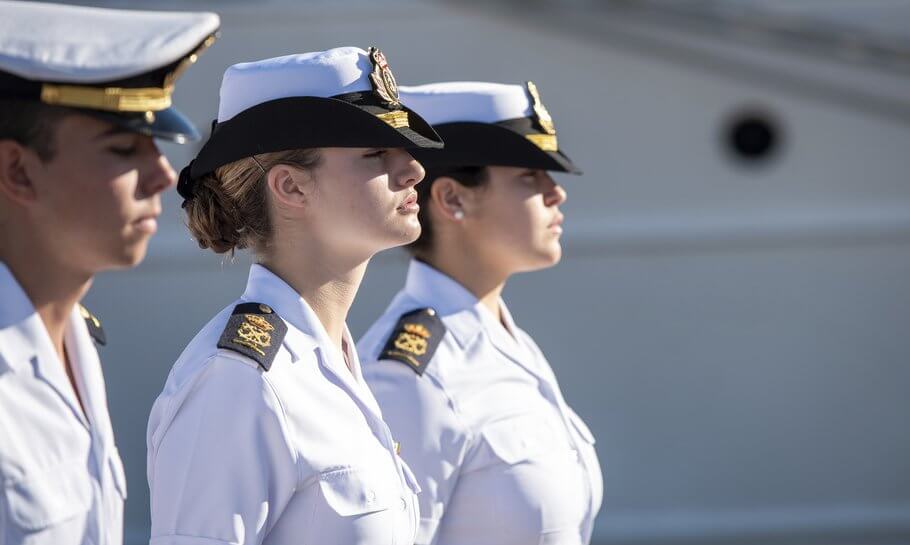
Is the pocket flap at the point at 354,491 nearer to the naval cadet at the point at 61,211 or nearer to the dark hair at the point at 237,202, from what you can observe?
the naval cadet at the point at 61,211

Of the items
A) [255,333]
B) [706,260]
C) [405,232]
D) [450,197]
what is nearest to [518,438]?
[450,197]

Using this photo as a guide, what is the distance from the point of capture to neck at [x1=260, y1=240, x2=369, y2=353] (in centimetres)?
229

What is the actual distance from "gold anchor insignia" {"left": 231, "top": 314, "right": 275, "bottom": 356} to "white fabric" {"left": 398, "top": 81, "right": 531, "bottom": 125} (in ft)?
3.46

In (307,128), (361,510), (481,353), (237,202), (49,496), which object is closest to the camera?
(49,496)

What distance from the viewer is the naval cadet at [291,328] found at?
79.6 inches

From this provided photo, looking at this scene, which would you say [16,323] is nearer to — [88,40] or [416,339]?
[88,40]

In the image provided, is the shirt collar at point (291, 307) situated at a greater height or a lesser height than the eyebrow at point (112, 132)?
lesser

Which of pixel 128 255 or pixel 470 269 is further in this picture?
pixel 470 269

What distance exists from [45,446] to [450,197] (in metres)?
1.39

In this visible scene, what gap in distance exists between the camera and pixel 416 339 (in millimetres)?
2924

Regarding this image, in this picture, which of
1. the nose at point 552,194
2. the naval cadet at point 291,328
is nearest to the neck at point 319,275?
the naval cadet at point 291,328

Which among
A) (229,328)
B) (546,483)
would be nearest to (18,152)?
(229,328)

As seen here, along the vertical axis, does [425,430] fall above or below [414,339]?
below

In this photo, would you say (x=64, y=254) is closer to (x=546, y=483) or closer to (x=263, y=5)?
(x=546, y=483)
